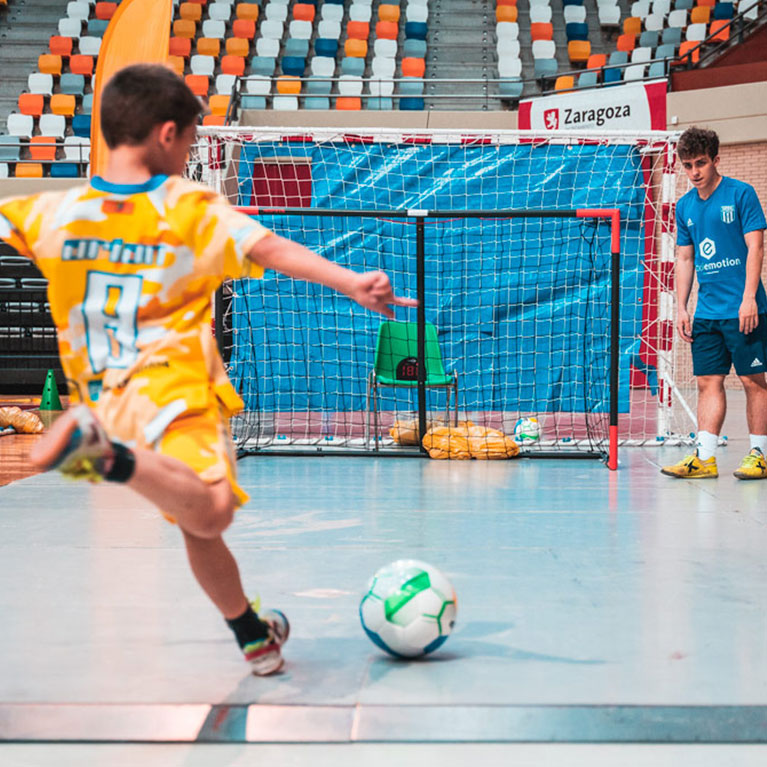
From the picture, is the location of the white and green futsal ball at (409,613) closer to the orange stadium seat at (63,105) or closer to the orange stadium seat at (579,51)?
the orange stadium seat at (63,105)

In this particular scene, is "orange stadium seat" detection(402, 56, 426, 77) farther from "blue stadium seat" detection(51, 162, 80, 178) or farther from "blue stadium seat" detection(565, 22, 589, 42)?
"blue stadium seat" detection(51, 162, 80, 178)

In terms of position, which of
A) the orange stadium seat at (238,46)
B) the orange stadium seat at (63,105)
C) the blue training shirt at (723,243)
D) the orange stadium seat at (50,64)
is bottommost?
the blue training shirt at (723,243)

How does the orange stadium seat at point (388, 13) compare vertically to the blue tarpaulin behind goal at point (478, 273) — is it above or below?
above

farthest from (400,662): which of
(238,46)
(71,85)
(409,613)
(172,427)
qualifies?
(238,46)

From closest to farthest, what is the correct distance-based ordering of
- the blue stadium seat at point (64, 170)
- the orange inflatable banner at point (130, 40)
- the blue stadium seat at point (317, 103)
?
the orange inflatable banner at point (130, 40)
the blue stadium seat at point (64, 170)
the blue stadium seat at point (317, 103)

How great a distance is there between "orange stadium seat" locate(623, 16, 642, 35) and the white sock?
1348 centimetres

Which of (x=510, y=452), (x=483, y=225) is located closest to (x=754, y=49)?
(x=483, y=225)

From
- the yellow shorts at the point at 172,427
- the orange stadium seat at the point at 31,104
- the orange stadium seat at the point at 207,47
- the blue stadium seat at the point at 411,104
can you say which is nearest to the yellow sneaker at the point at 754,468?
the yellow shorts at the point at 172,427

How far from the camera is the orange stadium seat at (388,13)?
1819 centimetres

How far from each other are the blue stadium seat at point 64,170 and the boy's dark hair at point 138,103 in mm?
13069

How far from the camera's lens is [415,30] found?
17.8 m

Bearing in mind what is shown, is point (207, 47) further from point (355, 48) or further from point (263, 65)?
point (355, 48)
